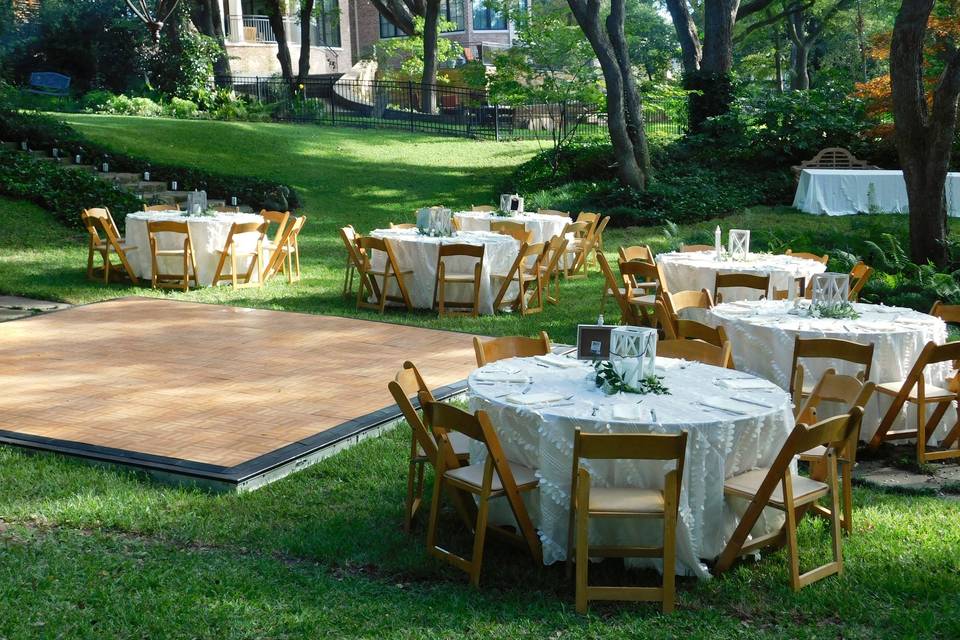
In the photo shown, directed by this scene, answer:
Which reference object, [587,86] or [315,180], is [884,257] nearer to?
[587,86]

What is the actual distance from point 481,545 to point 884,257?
9.12m

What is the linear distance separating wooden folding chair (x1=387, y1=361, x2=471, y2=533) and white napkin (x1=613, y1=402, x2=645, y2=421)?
89 cm

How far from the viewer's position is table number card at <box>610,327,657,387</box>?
527cm

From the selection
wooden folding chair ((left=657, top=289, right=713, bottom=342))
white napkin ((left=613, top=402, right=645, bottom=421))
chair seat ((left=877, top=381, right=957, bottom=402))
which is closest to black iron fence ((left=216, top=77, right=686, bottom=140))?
wooden folding chair ((left=657, top=289, right=713, bottom=342))

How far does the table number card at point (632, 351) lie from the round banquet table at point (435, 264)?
639cm

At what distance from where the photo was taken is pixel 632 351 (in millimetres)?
5312

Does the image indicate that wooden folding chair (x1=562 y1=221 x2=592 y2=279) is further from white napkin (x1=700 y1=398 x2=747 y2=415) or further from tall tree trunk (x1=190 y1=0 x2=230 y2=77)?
tall tree trunk (x1=190 y1=0 x2=230 y2=77)

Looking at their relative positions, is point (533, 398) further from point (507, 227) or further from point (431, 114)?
point (431, 114)

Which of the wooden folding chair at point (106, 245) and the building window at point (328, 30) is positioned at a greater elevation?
the building window at point (328, 30)

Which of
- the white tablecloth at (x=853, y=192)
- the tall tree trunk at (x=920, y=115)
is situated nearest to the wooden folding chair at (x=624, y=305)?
the tall tree trunk at (x=920, y=115)

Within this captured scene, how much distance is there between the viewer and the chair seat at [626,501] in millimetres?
4508

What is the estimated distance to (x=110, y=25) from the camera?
31438 mm

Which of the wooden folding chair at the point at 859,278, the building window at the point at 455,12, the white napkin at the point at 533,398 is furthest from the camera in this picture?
the building window at the point at 455,12

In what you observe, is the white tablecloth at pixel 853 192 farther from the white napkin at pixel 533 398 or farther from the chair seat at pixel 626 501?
the chair seat at pixel 626 501
